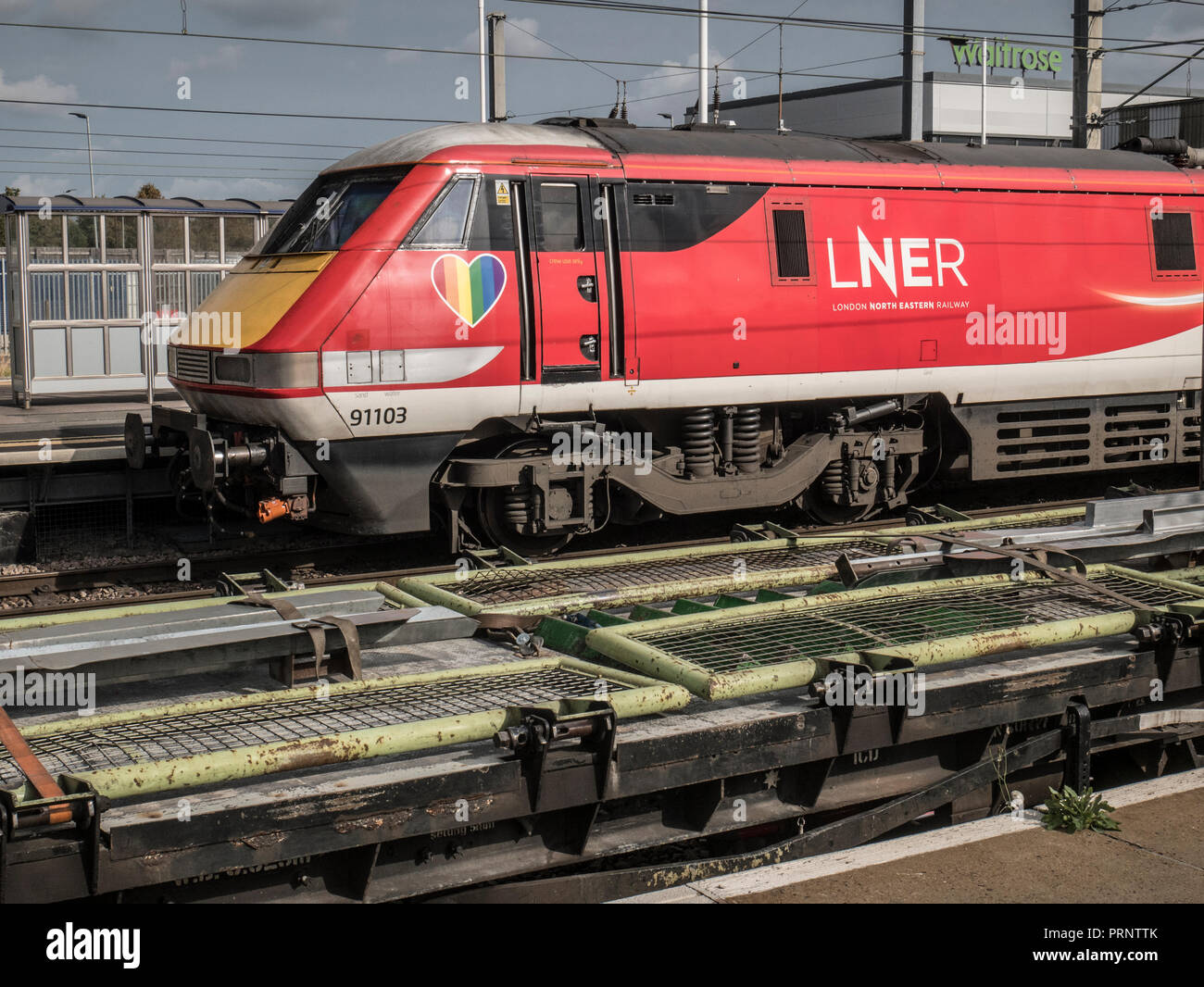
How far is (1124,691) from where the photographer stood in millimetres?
6086

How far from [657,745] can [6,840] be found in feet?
7.22

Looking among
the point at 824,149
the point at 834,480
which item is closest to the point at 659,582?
the point at 834,480

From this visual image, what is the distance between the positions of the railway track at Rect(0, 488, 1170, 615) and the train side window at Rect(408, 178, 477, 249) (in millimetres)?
2601

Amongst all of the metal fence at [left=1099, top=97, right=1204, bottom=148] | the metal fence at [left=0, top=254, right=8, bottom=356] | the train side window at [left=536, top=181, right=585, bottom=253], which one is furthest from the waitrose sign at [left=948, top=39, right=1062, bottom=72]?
the train side window at [left=536, top=181, right=585, bottom=253]

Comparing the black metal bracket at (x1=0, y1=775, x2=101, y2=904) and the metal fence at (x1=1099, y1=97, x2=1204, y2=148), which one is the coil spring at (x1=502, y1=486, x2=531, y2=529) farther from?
the metal fence at (x1=1099, y1=97, x2=1204, y2=148)

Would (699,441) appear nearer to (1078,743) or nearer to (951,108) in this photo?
(1078,743)

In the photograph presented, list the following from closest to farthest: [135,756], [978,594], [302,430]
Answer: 1. [135,756]
2. [978,594]
3. [302,430]

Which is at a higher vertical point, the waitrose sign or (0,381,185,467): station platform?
the waitrose sign

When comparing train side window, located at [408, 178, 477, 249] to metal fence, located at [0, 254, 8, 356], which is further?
metal fence, located at [0, 254, 8, 356]

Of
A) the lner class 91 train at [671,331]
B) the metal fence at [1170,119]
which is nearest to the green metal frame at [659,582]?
the lner class 91 train at [671,331]

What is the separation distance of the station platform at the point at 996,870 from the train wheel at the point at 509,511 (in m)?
6.03

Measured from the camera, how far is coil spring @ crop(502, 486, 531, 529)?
36.2 feet
